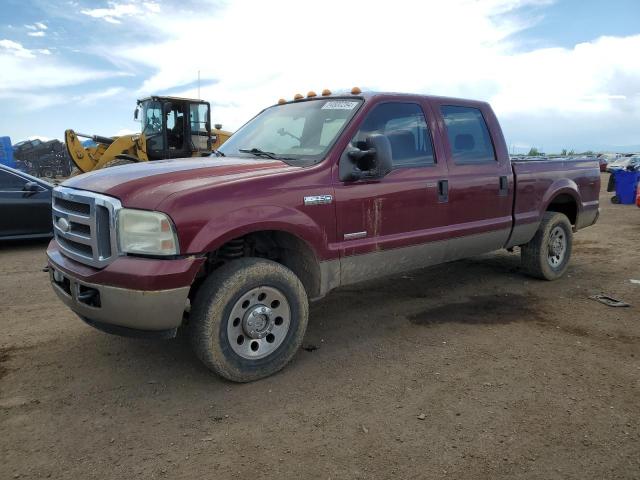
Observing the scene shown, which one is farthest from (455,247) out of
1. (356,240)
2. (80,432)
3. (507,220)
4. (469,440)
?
(80,432)

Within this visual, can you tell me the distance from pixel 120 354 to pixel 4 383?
77cm

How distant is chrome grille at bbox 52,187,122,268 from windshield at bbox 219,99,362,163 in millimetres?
1422

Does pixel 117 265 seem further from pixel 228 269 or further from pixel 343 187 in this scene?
pixel 343 187

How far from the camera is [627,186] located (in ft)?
47.8

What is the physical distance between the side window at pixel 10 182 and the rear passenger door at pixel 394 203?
6483mm

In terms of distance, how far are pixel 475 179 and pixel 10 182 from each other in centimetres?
714

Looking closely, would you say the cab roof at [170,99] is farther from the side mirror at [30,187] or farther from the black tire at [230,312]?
the black tire at [230,312]

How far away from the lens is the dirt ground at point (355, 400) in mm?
2480

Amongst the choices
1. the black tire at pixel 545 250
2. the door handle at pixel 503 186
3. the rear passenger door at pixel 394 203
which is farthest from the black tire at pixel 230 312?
the black tire at pixel 545 250

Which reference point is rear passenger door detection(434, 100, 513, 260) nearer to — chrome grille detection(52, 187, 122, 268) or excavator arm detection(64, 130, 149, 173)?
chrome grille detection(52, 187, 122, 268)

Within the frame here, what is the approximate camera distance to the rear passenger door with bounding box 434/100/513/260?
14.9 feet

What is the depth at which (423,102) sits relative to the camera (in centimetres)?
446

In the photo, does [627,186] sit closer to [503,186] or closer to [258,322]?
[503,186]

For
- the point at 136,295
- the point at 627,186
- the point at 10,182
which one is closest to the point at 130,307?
the point at 136,295
